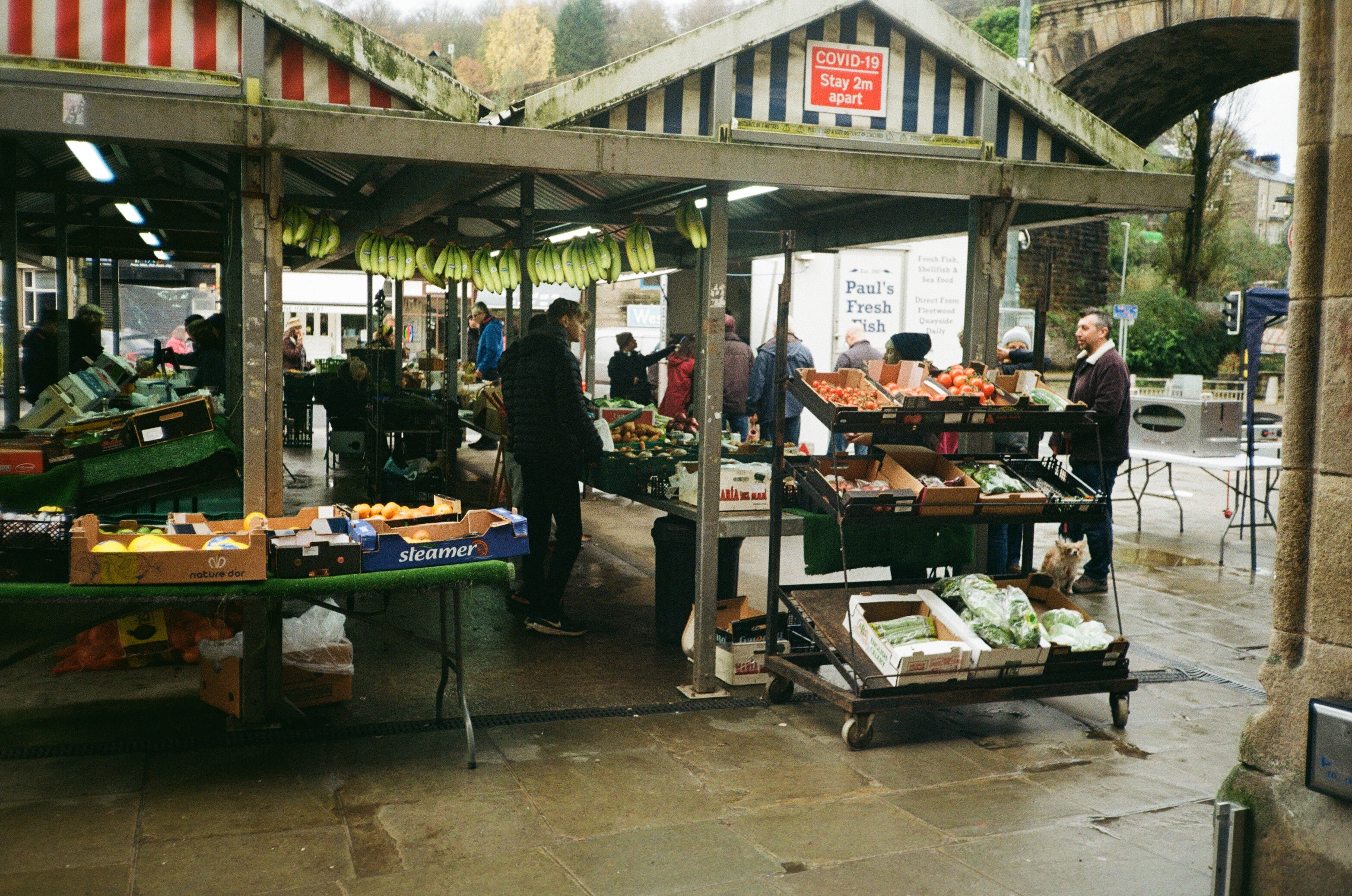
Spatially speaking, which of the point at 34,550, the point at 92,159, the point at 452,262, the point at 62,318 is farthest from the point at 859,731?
the point at 62,318

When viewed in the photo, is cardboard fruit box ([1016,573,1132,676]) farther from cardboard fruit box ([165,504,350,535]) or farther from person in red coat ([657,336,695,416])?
person in red coat ([657,336,695,416])

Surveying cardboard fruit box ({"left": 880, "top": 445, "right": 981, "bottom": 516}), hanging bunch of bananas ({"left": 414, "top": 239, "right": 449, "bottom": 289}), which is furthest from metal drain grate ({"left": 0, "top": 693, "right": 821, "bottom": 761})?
hanging bunch of bananas ({"left": 414, "top": 239, "right": 449, "bottom": 289})

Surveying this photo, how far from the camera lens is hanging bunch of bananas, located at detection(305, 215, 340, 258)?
256 inches

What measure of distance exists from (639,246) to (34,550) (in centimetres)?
372

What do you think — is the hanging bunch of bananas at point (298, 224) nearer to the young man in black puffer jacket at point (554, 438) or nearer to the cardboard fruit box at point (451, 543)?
the young man in black puffer jacket at point (554, 438)

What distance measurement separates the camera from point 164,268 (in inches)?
797

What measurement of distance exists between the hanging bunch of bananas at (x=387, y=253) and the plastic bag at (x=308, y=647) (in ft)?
11.2

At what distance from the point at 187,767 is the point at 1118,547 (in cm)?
910

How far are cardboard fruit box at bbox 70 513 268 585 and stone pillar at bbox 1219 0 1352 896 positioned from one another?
3.55m

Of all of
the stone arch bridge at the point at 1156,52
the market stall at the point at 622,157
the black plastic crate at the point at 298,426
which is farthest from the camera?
the stone arch bridge at the point at 1156,52

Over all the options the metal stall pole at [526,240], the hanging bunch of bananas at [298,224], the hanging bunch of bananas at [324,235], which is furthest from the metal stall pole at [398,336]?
the hanging bunch of bananas at [298,224]

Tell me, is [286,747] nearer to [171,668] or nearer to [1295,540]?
[171,668]

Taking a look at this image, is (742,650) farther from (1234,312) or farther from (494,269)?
(1234,312)

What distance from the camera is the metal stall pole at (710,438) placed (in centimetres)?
563
